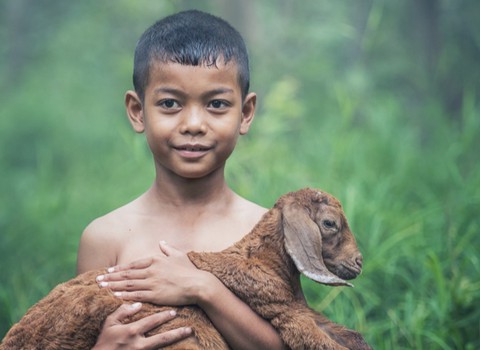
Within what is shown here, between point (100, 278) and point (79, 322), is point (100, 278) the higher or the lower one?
the higher one

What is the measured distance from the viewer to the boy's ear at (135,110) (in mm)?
3279

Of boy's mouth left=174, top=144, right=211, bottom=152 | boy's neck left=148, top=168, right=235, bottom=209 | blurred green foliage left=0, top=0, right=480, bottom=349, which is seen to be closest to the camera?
boy's mouth left=174, top=144, right=211, bottom=152

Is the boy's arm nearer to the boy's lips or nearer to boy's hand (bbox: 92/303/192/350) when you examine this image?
boy's hand (bbox: 92/303/192/350)

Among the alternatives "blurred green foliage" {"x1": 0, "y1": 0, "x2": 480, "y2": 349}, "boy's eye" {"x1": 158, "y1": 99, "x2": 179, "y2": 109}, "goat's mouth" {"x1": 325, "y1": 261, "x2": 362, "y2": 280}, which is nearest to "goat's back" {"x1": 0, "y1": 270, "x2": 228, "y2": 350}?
"goat's mouth" {"x1": 325, "y1": 261, "x2": 362, "y2": 280}

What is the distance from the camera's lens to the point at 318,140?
6918mm

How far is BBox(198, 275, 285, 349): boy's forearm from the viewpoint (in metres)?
2.79

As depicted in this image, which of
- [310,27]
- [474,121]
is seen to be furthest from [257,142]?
[310,27]

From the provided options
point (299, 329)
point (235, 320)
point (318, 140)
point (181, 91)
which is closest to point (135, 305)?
point (235, 320)

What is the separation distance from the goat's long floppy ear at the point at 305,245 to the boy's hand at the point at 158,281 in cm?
34

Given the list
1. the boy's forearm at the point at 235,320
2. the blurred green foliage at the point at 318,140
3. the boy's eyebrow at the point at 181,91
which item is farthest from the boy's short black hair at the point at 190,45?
the blurred green foliage at the point at 318,140

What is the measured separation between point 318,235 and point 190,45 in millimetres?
932

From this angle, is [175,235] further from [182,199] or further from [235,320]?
[235,320]

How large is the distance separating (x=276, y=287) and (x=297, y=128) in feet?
19.3

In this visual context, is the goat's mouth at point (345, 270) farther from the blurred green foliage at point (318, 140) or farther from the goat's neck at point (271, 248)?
the blurred green foliage at point (318, 140)
